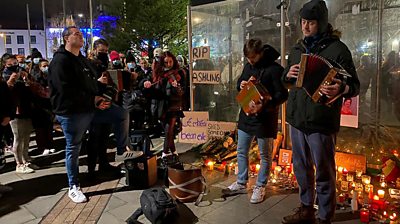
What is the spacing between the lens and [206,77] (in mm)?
6324

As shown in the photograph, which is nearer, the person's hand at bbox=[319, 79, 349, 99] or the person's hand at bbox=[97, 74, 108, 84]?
the person's hand at bbox=[319, 79, 349, 99]

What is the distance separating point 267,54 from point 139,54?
12716 millimetres

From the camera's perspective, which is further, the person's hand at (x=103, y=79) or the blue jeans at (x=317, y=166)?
the person's hand at (x=103, y=79)

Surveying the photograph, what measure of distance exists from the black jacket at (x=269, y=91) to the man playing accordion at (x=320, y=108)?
1.43ft

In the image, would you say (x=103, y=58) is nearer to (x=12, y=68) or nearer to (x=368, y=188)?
(x=12, y=68)

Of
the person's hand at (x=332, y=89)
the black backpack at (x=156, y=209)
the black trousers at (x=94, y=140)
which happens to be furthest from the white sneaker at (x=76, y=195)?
the person's hand at (x=332, y=89)

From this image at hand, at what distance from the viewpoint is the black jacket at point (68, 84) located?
12.2 ft

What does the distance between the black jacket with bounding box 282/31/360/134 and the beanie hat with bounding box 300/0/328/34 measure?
0.09 metres

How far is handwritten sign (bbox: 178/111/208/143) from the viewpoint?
6016mm

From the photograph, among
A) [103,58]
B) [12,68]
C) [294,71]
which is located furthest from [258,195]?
[12,68]

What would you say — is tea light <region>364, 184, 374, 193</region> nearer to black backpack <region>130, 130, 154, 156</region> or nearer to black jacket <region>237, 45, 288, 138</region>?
black jacket <region>237, 45, 288, 138</region>

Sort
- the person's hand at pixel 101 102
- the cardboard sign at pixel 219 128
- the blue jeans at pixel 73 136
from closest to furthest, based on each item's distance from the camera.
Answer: the blue jeans at pixel 73 136
the person's hand at pixel 101 102
the cardboard sign at pixel 219 128

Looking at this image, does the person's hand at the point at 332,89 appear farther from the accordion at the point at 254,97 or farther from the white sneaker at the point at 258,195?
the white sneaker at the point at 258,195

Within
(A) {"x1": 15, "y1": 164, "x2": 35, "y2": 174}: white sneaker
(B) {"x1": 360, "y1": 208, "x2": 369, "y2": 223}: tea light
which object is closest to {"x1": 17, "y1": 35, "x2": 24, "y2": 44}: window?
(A) {"x1": 15, "y1": 164, "x2": 35, "y2": 174}: white sneaker
